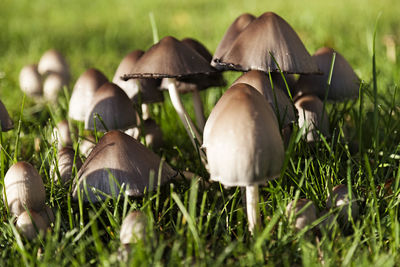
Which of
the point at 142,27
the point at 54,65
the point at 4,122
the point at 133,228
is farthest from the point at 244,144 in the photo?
the point at 142,27

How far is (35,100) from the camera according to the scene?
427 centimetres

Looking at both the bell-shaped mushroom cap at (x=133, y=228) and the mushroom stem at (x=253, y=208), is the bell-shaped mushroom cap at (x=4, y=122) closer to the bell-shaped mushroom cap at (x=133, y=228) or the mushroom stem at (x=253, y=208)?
the bell-shaped mushroom cap at (x=133, y=228)

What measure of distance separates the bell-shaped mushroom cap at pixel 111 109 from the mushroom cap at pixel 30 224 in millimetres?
690

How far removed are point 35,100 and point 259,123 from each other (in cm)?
326

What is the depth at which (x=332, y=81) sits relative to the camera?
7.89 ft

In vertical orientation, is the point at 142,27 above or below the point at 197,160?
above

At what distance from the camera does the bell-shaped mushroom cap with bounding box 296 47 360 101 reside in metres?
2.37

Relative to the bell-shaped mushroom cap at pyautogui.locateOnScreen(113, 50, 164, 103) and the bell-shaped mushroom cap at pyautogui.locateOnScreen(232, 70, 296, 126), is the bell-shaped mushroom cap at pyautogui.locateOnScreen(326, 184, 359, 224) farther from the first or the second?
the bell-shaped mushroom cap at pyautogui.locateOnScreen(113, 50, 164, 103)

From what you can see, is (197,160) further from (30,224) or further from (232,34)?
(30,224)

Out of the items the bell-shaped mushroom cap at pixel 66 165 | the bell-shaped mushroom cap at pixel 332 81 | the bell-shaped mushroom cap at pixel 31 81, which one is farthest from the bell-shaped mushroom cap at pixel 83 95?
the bell-shaped mushroom cap at pixel 31 81

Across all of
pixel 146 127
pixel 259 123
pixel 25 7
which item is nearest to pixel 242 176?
pixel 259 123

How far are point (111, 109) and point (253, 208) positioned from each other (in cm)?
97

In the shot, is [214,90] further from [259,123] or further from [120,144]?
[259,123]

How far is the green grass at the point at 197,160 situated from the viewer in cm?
160
